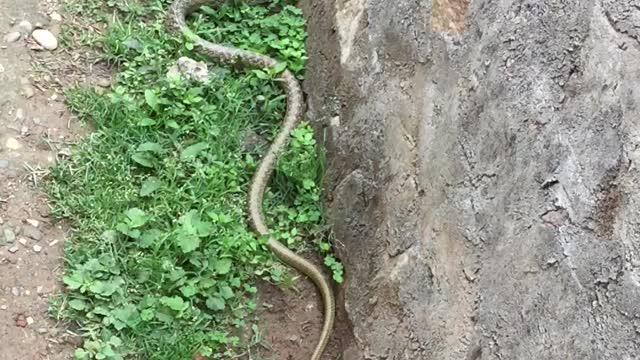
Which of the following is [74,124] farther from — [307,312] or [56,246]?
[307,312]

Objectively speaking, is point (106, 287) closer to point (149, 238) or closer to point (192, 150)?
point (149, 238)

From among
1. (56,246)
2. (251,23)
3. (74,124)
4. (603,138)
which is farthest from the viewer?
(251,23)

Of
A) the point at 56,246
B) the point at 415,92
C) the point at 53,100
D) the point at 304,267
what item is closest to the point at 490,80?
the point at 415,92

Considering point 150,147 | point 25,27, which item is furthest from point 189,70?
point 25,27

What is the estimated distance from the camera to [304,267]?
4.22 meters

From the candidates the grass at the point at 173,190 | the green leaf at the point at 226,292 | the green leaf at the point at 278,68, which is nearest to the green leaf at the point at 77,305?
the grass at the point at 173,190

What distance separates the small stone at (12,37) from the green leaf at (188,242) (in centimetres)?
139

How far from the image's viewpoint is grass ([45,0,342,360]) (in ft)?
12.7

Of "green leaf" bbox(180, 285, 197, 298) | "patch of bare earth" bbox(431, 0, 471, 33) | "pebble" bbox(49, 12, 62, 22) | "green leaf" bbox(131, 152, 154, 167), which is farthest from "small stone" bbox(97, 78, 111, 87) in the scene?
"patch of bare earth" bbox(431, 0, 471, 33)

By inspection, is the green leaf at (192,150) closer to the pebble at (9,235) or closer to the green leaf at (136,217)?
the green leaf at (136,217)

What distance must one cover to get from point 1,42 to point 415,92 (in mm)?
2112

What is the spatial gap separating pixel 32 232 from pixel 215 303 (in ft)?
2.74

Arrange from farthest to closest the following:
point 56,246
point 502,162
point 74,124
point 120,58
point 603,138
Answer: point 120,58 → point 74,124 → point 56,246 → point 502,162 → point 603,138

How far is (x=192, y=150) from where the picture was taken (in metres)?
4.39
